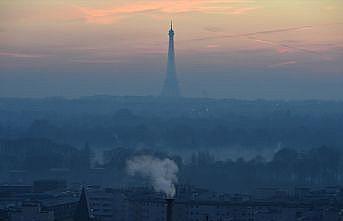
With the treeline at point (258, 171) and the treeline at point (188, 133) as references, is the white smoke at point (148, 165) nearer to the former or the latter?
the treeline at point (258, 171)

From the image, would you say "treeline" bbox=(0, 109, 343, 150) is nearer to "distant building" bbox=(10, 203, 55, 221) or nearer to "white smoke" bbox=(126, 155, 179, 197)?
"white smoke" bbox=(126, 155, 179, 197)

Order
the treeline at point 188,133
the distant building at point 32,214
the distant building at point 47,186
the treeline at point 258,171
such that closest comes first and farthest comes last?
the distant building at point 32,214 < the distant building at point 47,186 < the treeline at point 258,171 < the treeline at point 188,133

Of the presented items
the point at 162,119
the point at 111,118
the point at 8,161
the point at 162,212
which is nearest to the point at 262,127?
the point at 162,119

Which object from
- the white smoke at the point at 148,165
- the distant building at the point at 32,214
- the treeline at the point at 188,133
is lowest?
the distant building at the point at 32,214

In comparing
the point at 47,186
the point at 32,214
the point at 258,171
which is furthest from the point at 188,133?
the point at 32,214

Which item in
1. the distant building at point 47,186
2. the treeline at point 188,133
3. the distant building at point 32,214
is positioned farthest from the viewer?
the treeline at point 188,133

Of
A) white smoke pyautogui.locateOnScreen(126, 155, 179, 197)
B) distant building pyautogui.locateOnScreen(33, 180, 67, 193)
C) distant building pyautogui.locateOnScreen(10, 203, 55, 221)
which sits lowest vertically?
distant building pyautogui.locateOnScreen(10, 203, 55, 221)

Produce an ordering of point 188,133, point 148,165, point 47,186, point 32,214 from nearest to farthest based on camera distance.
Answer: point 32,214 < point 47,186 < point 148,165 < point 188,133

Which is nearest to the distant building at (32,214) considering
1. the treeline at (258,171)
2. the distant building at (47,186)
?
the distant building at (47,186)

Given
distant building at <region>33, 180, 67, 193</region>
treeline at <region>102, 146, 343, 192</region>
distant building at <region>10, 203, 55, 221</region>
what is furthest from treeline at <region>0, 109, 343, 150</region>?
distant building at <region>10, 203, 55, 221</region>

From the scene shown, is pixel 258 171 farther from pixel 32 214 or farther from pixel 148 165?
pixel 32 214

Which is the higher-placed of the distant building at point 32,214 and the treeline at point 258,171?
the treeline at point 258,171
